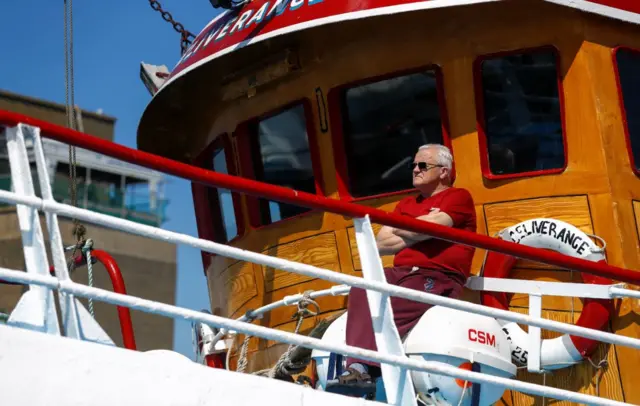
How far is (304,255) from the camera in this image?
7559mm

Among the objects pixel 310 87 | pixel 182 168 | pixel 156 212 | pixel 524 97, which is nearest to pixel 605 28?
pixel 524 97

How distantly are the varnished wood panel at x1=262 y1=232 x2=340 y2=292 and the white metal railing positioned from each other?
8.33 feet

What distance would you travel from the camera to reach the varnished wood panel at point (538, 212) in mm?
6723

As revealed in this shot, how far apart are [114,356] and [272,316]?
3549 mm

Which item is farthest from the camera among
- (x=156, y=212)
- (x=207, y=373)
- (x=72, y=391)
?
(x=156, y=212)

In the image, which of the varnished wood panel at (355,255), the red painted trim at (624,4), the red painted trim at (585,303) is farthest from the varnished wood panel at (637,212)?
the varnished wood panel at (355,255)

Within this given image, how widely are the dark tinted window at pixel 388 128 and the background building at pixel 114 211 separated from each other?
96.4 ft

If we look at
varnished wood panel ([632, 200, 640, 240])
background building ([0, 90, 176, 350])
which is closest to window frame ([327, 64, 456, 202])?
varnished wood panel ([632, 200, 640, 240])

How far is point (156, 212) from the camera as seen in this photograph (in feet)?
144

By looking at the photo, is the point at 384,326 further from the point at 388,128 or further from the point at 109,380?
the point at 388,128

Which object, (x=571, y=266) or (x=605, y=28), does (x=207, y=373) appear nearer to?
(x=571, y=266)

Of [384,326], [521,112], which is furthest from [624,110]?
[384,326]

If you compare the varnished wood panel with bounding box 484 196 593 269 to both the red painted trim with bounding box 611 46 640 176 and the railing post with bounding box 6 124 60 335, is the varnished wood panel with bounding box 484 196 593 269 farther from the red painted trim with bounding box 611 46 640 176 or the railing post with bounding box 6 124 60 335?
the railing post with bounding box 6 124 60 335

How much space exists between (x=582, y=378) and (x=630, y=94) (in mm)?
1901
